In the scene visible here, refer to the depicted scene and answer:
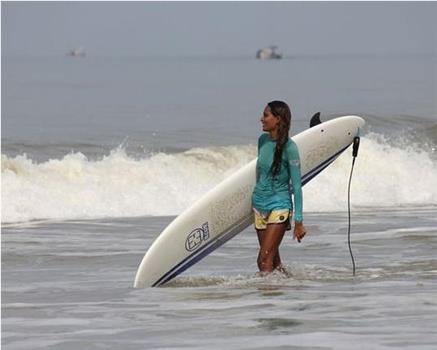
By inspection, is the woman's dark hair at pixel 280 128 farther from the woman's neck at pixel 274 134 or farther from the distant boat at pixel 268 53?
the distant boat at pixel 268 53

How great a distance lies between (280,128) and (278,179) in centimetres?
35

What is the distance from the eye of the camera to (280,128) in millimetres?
9203

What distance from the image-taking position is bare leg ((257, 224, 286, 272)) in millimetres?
9312

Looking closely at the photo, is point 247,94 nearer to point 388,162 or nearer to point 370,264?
point 388,162

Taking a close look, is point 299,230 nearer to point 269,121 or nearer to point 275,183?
point 275,183

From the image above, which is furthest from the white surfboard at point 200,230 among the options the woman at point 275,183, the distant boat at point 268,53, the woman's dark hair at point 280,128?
the distant boat at point 268,53

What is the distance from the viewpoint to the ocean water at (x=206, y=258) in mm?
7859

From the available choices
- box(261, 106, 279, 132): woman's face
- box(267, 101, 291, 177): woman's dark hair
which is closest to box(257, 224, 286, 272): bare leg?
box(267, 101, 291, 177): woman's dark hair

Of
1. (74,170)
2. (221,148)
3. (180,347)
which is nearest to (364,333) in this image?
(180,347)

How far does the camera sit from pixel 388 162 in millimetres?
20125

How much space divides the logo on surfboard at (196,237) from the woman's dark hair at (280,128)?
0.86 metres

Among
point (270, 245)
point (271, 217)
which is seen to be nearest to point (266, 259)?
point (270, 245)

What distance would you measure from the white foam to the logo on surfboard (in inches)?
208

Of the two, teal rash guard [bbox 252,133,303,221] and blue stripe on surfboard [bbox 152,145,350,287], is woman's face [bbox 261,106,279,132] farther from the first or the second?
blue stripe on surfboard [bbox 152,145,350,287]
